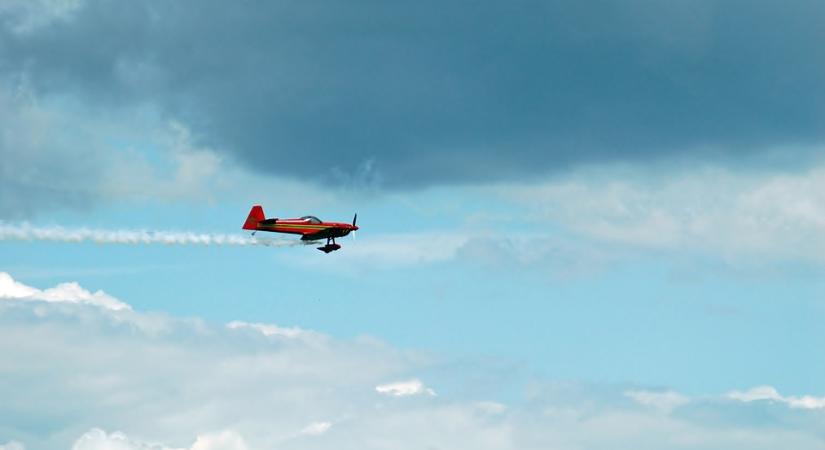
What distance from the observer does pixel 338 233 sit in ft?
540

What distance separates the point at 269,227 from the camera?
162375mm

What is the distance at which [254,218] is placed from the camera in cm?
16112

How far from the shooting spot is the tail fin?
160 m

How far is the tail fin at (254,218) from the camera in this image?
6314 inches

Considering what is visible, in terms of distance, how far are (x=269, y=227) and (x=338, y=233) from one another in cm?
1123
